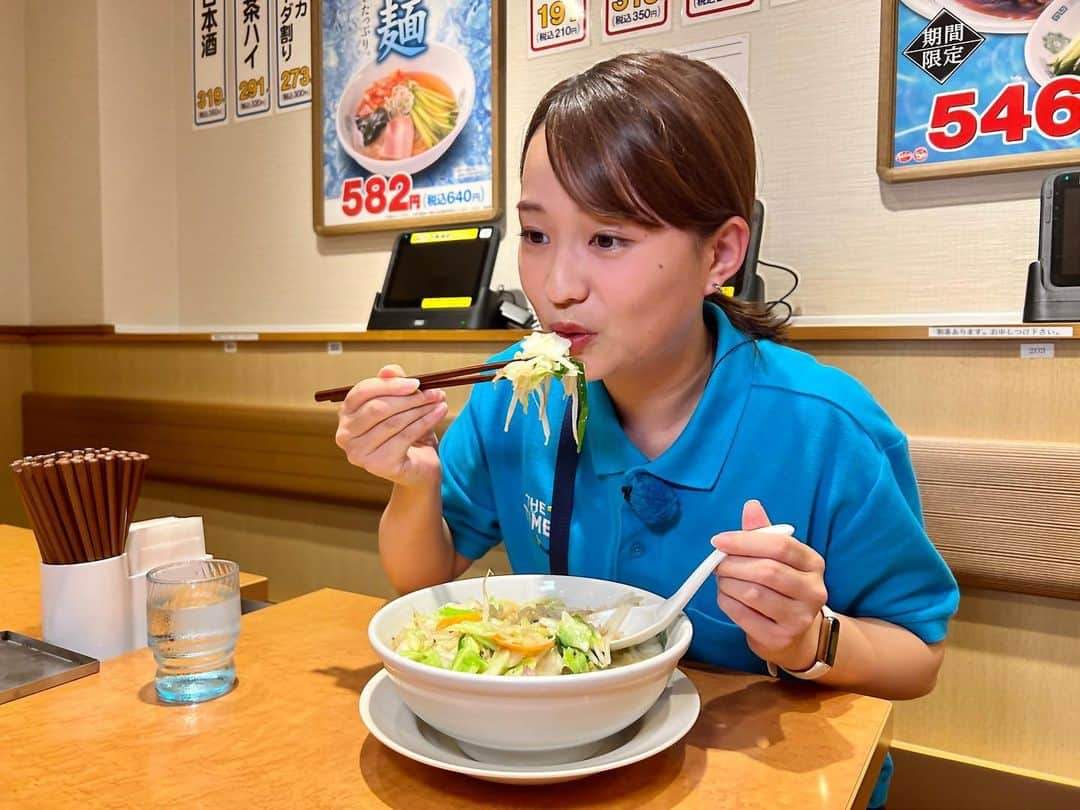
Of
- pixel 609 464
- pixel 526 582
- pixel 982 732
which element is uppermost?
pixel 609 464

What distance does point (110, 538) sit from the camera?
1077 mm

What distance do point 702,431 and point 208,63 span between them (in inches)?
131

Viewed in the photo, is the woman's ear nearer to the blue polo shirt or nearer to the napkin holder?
the blue polo shirt

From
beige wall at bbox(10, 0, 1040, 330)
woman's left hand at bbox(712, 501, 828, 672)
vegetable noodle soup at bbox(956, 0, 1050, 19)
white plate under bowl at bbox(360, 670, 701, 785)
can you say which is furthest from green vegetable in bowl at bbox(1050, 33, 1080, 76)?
white plate under bowl at bbox(360, 670, 701, 785)

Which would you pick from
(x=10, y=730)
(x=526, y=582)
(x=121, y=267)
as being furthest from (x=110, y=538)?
(x=121, y=267)

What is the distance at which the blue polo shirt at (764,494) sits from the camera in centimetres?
101

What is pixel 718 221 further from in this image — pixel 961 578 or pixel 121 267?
pixel 121 267

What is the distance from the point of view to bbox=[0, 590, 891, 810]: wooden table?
0.69 metres

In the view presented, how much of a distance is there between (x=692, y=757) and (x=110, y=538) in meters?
0.79

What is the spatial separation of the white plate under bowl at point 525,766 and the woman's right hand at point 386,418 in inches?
12.4

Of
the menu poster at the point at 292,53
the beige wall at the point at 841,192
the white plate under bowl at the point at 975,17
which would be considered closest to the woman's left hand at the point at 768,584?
the beige wall at the point at 841,192

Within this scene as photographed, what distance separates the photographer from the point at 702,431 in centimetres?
107

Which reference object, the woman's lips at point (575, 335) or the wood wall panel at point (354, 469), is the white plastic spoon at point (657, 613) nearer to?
the woman's lips at point (575, 335)

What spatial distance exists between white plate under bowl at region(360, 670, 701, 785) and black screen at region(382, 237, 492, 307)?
185cm
